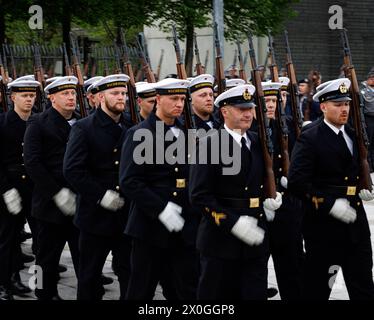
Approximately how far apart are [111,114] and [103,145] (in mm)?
293

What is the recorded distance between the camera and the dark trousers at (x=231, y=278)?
6.49 meters

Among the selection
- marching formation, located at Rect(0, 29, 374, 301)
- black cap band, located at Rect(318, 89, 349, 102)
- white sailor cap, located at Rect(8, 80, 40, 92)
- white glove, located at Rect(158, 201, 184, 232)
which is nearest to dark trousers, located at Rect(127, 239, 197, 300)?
marching formation, located at Rect(0, 29, 374, 301)

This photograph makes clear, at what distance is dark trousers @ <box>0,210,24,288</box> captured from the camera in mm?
8875

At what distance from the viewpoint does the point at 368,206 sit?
14.8 meters

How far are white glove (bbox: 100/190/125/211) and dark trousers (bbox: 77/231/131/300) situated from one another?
24 cm

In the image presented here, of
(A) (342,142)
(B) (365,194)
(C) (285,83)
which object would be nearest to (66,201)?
(A) (342,142)

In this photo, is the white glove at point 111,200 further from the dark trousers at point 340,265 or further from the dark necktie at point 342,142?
the dark necktie at point 342,142

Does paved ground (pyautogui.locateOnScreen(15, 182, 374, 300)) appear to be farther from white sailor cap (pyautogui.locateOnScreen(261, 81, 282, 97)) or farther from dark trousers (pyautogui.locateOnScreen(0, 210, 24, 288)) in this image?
white sailor cap (pyautogui.locateOnScreen(261, 81, 282, 97))

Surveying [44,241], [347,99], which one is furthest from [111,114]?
[347,99]

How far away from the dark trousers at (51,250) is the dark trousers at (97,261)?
497 millimetres

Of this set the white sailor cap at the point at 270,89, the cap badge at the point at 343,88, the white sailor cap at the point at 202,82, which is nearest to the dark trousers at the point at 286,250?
the white sailor cap at the point at 270,89

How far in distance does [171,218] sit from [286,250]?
5.00 feet
